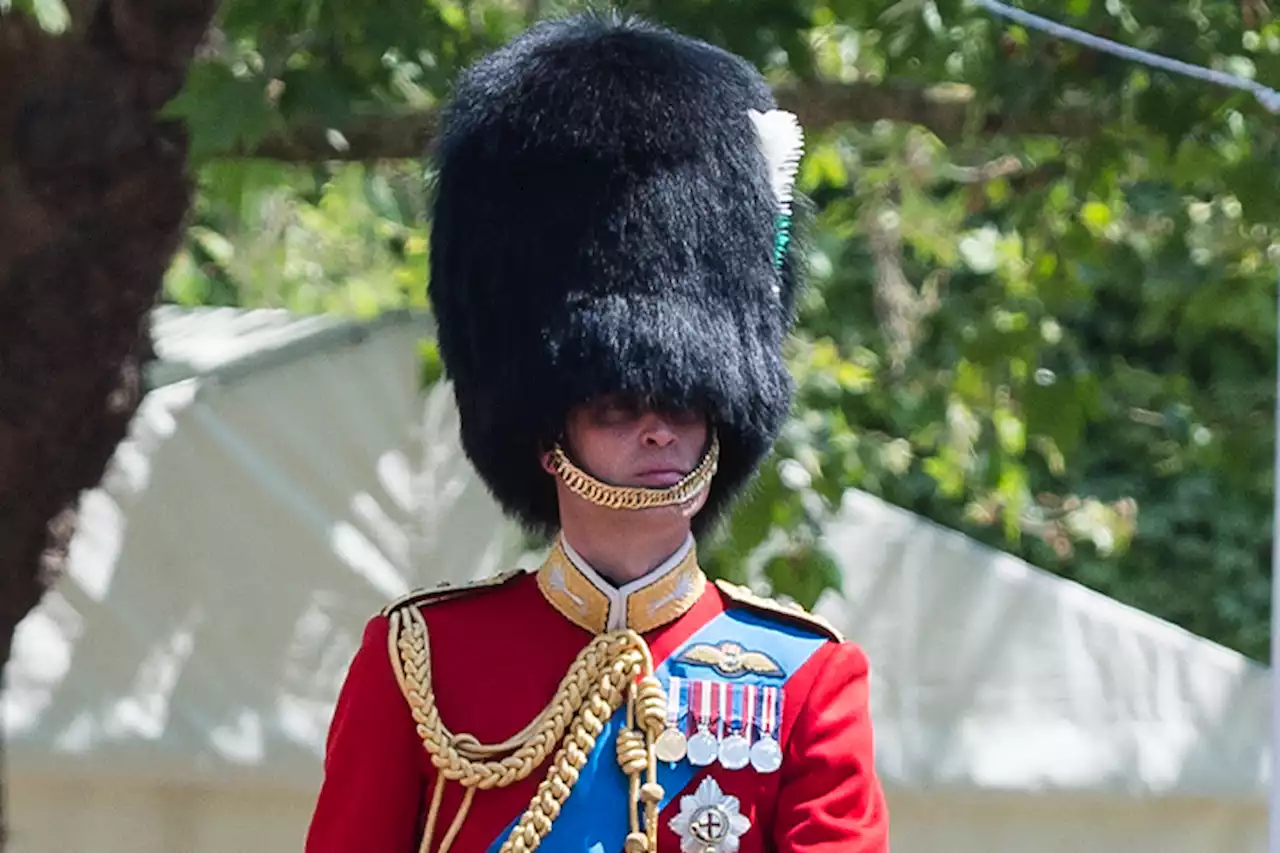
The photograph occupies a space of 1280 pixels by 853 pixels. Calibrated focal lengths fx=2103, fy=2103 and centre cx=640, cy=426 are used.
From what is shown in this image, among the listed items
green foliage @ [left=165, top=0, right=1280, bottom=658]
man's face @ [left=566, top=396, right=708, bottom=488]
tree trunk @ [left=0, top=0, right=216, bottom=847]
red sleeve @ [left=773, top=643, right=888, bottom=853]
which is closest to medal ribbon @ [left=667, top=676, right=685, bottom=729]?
red sleeve @ [left=773, top=643, right=888, bottom=853]

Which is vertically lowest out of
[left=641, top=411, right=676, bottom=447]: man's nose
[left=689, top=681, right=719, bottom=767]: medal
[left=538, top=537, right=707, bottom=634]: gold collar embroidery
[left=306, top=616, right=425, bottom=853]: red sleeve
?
[left=306, top=616, right=425, bottom=853]: red sleeve

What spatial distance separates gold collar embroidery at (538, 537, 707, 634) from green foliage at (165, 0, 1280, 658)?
2.23 feet

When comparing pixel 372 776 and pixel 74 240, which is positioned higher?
pixel 372 776

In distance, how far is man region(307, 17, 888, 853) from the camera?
1.79 meters

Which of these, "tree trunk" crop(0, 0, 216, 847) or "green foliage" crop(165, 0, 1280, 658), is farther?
"green foliage" crop(165, 0, 1280, 658)

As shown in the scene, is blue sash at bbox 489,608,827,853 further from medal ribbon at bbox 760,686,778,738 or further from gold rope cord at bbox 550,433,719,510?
gold rope cord at bbox 550,433,719,510

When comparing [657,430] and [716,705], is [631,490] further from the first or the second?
[716,705]

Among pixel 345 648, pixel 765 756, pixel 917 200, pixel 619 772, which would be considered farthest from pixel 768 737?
pixel 917 200

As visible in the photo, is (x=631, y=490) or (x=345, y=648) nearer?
(x=631, y=490)

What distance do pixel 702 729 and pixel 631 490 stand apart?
0.23 metres

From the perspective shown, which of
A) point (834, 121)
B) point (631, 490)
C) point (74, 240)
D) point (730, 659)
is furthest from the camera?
point (834, 121)

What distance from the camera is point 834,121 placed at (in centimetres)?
349

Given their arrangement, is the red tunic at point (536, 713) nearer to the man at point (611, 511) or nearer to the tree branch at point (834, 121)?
the man at point (611, 511)

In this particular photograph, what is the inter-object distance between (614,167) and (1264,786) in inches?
113
